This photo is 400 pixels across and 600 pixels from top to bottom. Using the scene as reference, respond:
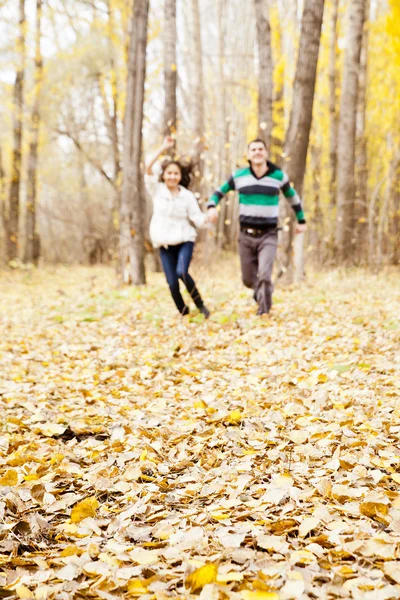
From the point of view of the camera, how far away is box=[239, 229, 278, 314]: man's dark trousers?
22.0ft

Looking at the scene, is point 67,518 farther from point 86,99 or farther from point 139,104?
point 86,99

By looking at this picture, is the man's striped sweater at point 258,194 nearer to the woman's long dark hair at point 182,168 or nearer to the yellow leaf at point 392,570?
the woman's long dark hair at point 182,168

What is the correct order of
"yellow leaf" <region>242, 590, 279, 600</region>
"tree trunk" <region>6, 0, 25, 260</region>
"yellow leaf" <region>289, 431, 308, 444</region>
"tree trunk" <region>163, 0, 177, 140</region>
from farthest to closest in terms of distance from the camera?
"tree trunk" <region>6, 0, 25, 260</region>
"tree trunk" <region>163, 0, 177, 140</region>
"yellow leaf" <region>289, 431, 308, 444</region>
"yellow leaf" <region>242, 590, 279, 600</region>

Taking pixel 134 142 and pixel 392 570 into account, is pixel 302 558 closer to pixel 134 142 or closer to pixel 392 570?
pixel 392 570

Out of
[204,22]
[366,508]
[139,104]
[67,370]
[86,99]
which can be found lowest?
[67,370]

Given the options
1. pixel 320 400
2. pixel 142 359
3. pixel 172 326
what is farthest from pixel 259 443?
pixel 172 326

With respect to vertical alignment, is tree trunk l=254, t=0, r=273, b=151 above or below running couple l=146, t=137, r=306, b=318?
above

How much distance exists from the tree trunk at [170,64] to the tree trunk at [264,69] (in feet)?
5.93

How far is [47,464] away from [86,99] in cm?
1775


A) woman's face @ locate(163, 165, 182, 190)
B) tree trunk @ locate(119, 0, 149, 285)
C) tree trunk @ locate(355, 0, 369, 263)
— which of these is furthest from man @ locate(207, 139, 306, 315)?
tree trunk @ locate(355, 0, 369, 263)

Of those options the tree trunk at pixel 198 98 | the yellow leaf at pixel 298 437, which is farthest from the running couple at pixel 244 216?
the tree trunk at pixel 198 98

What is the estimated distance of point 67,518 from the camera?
2.60 meters

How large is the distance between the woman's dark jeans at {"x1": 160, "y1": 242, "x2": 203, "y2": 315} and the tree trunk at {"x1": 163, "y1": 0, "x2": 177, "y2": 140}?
4.94 metres

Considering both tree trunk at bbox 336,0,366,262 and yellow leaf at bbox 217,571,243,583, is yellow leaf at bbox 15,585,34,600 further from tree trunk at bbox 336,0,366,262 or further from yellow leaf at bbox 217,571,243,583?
tree trunk at bbox 336,0,366,262
